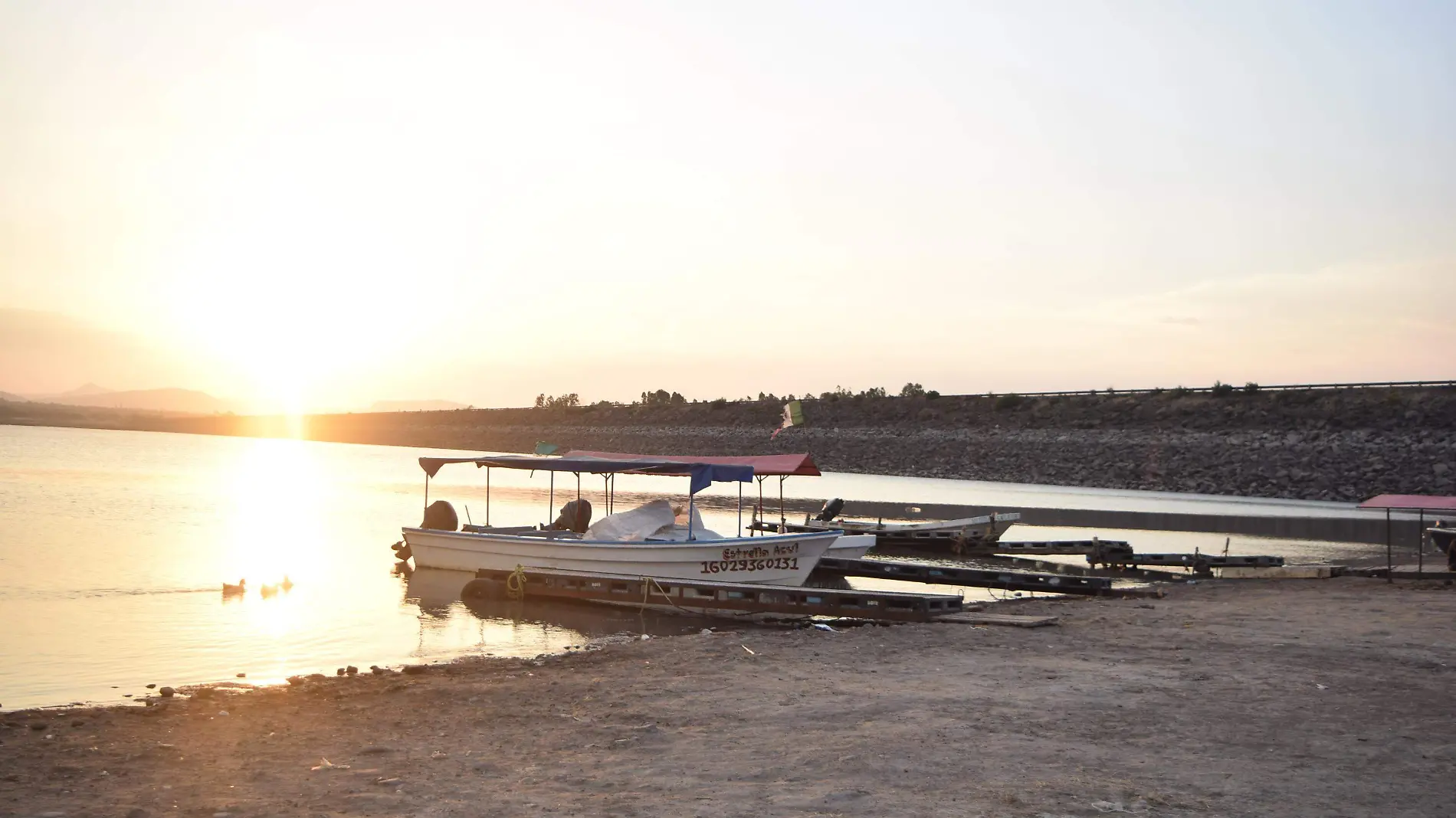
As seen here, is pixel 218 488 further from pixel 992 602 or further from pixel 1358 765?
pixel 1358 765

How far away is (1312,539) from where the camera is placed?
34.9 meters

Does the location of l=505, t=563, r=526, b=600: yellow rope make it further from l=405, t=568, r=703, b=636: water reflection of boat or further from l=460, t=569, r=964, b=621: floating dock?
l=405, t=568, r=703, b=636: water reflection of boat

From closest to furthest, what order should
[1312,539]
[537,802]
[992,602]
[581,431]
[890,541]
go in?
[537,802] → [992,602] → [890,541] → [1312,539] → [581,431]

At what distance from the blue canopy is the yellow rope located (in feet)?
8.97

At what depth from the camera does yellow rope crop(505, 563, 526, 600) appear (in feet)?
67.9

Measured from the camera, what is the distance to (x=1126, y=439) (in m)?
74.6

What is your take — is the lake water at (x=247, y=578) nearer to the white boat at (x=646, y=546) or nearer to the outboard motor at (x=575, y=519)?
the white boat at (x=646, y=546)

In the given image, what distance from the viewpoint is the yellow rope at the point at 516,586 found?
20703 millimetres

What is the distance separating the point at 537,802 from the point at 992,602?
13.7 m

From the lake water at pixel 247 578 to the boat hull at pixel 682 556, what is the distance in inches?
57.6

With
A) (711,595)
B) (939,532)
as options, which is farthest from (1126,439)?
(711,595)

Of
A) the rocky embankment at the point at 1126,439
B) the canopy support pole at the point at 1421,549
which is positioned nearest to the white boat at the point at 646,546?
the canopy support pole at the point at 1421,549

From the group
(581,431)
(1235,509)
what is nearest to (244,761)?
(1235,509)

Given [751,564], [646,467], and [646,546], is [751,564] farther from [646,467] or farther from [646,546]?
[646,467]
